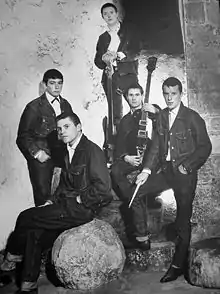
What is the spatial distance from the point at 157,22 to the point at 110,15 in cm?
37

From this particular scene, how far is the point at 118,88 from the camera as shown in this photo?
10.9 feet

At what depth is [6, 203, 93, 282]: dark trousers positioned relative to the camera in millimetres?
3121

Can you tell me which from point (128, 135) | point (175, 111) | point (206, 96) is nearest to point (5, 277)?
point (128, 135)

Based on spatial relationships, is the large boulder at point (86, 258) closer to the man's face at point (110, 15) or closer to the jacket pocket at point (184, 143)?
the jacket pocket at point (184, 143)

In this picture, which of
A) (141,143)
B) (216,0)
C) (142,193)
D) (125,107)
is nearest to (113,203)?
(142,193)

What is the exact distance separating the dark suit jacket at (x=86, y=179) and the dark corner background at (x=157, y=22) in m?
0.92

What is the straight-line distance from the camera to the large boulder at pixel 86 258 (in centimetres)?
295

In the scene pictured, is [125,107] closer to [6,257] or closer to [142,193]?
[142,193]

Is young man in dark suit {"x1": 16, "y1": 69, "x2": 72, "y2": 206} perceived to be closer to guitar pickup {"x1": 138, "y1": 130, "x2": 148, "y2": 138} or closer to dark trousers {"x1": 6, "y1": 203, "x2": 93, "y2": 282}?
dark trousers {"x1": 6, "y1": 203, "x2": 93, "y2": 282}

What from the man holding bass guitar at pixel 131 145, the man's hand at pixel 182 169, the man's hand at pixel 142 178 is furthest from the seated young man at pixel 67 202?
the man's hand at pixel 182 169

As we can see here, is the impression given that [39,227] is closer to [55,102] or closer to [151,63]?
[55,102]

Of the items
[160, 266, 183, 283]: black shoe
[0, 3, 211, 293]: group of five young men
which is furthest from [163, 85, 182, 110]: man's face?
[160, 266, 183, 283]: black shoe

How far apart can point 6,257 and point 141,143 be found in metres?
1.35

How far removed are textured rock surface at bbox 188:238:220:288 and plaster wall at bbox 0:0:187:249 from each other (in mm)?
1116
